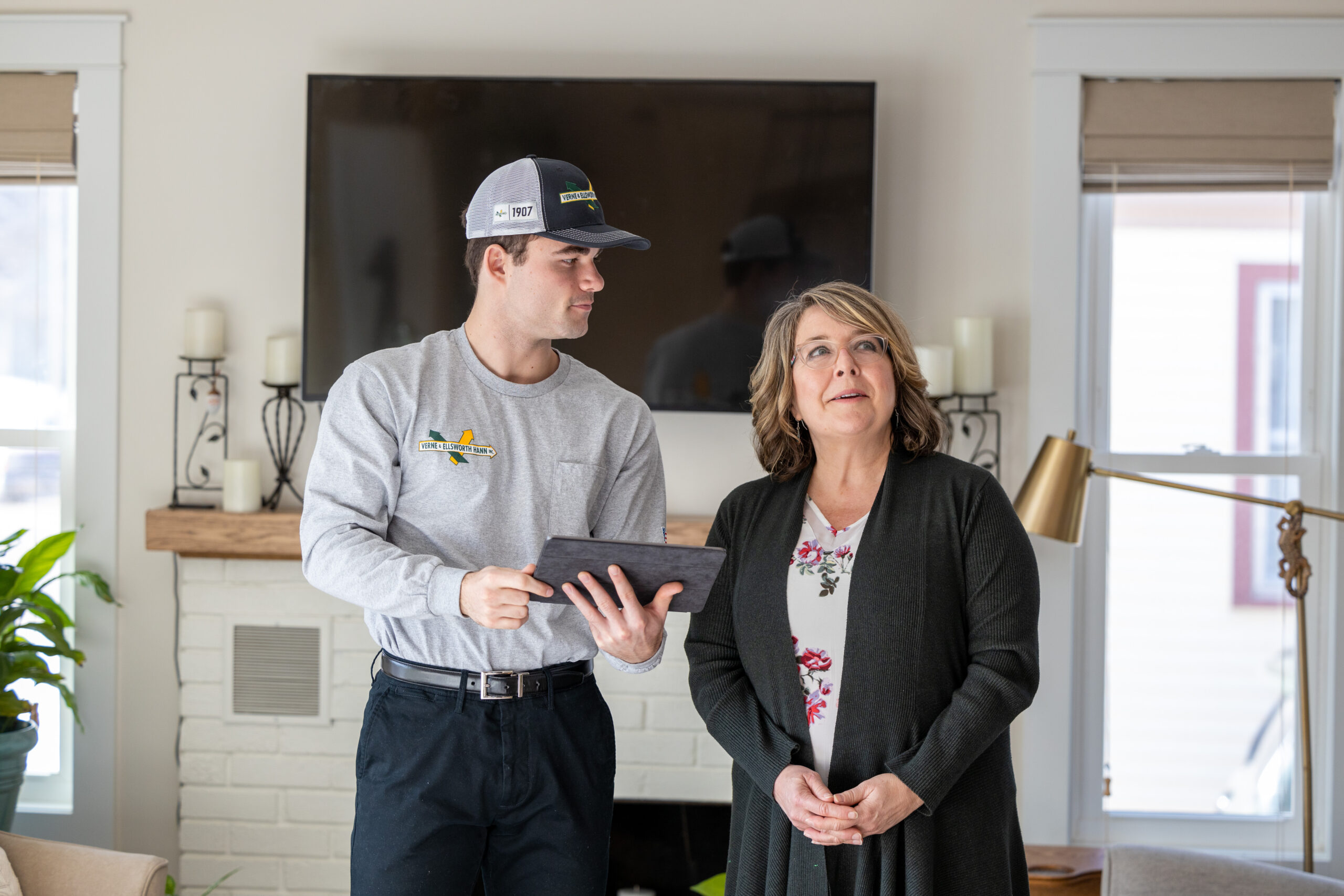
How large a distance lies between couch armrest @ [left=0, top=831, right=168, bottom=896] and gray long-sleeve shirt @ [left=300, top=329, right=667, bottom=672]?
785 millimetres

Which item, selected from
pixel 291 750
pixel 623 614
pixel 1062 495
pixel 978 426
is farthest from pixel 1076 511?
pixel 291 750

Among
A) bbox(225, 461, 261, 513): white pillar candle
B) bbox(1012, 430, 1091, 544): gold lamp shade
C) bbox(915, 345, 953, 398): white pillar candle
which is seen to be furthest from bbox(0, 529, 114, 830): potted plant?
bbox(1012, 430, 1091, 544): gold lamp shade

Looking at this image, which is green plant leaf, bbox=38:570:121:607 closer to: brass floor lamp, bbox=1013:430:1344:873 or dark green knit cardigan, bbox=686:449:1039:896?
dark green knit cardigan, bbox=686:449:1039:896

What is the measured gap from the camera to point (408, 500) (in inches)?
57.6

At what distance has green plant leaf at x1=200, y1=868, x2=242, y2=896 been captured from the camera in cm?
254

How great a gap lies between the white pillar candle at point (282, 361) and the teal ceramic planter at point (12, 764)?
1.05 metres

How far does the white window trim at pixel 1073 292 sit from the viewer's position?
2.61 metres

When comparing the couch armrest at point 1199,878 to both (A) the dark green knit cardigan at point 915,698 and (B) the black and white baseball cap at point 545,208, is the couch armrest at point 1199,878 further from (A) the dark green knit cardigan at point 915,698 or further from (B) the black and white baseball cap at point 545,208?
(B) the black and white baseball cap at point 545,208

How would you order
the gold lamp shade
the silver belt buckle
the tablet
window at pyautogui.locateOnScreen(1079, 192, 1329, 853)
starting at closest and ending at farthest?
the tablet → the silver belt buckle → the gold lamp shade → window at pyautogui.locateOnScreen(1079, 192, 1329, 853)

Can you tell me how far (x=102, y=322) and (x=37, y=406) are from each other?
34 centimetres

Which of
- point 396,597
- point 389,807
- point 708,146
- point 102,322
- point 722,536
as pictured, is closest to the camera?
point 396,597

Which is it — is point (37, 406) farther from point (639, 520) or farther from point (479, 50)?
point (639, 520)

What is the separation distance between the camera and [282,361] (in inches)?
103

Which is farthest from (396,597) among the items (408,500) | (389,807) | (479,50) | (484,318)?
(479,50)
